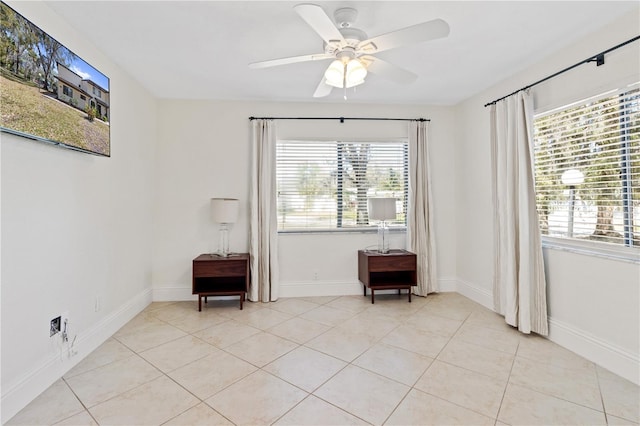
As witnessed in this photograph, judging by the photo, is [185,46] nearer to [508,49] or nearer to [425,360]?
[508,49]

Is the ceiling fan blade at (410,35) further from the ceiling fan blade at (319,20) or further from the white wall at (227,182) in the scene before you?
the white wall at (227,182)

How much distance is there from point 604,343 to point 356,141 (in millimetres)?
3197

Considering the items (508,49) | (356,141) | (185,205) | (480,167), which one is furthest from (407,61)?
(185,205)

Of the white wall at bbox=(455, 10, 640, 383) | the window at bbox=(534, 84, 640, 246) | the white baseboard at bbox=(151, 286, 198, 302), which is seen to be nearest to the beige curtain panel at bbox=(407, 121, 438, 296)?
the white wall at bbox=(455, 10, 640, 383)

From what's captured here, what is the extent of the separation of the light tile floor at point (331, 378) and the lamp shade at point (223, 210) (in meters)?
1.14

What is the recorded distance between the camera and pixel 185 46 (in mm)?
2615

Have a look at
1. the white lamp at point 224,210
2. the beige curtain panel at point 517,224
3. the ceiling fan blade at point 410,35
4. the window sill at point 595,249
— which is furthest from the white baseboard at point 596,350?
the white lamp at point 224,210

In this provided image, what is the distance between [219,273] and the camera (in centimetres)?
351

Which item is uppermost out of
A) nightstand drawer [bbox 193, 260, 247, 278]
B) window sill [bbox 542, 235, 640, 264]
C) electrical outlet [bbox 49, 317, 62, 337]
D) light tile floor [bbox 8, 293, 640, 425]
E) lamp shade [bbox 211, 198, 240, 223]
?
lamp shade [bbox 211, 198, 240, 223]

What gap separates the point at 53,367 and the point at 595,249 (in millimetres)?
4213

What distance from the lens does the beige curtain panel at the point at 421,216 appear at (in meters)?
4.04

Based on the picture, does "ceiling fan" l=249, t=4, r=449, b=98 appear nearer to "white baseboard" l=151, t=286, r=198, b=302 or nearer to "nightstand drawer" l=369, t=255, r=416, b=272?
"nightstand drawer" l=369, t=255, r=416, b=272

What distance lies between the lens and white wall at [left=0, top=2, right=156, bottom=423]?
181cm

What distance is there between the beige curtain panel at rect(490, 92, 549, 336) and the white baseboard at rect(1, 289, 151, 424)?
3.85 m
